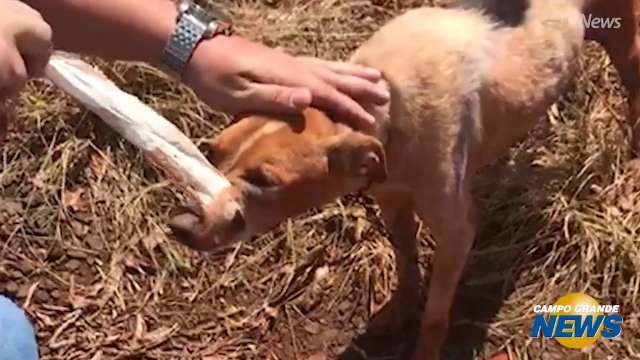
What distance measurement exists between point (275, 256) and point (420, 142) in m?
1.02

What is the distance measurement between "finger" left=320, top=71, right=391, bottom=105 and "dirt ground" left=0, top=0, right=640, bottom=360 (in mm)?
1097

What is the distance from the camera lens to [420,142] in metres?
3.04

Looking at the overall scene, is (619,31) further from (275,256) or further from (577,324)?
(275,256)

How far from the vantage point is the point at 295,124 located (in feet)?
8.96

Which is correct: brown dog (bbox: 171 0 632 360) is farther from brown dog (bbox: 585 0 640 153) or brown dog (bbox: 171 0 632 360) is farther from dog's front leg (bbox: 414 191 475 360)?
brown dog (bbox: 585 0 640 153)

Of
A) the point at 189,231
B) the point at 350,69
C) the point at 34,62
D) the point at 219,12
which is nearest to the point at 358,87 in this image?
the point at 350,69

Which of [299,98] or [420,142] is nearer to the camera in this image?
[299,98]

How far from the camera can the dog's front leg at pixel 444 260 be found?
322 cm

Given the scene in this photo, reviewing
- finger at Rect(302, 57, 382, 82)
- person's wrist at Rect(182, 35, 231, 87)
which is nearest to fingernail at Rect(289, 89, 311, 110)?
finger at Rect(302, 57, 382, 82)

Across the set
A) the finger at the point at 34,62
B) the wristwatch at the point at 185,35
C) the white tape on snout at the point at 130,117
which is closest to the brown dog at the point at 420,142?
the wristwatch at the point at 185,35

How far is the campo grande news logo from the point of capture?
365 centimetres

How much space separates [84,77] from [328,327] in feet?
4.10

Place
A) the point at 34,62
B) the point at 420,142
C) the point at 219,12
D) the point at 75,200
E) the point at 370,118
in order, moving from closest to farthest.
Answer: the point at 34,62, the point at 370,118, the point at 420,142, the point at 75,200, the point at 219,12

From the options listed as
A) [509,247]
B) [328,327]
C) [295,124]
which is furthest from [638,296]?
[295,124]
